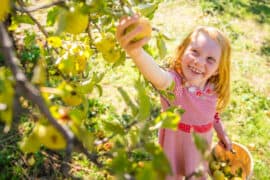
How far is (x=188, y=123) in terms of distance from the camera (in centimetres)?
201

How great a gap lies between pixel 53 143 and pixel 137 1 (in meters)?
0.65

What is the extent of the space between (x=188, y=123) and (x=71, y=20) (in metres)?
1.30

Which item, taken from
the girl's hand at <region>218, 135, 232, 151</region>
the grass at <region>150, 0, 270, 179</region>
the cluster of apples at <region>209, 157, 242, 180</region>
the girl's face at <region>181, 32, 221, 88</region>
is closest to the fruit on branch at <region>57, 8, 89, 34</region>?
the girl's face at <region>181, 32, 221, 88</region>

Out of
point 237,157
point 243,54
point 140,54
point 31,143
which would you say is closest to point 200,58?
point 140,54

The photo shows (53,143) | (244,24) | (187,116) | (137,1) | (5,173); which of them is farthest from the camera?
(244,24)

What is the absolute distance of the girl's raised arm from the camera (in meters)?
1.09

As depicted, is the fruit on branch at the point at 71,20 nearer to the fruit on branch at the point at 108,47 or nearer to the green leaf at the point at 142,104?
the green leaf at the point at 142,104

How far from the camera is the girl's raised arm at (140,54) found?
109 centimetres

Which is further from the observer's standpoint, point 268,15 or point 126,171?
point 268,15

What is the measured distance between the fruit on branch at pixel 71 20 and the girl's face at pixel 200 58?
1095mm

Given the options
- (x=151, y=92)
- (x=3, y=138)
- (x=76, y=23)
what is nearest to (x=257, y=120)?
(x=151, y=92)

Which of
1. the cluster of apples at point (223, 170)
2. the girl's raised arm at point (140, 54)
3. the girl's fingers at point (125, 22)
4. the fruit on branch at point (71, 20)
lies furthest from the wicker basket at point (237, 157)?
the fruit on branch at point (71, 20)

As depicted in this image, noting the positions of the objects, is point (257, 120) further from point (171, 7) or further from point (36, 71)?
point (36, 71)

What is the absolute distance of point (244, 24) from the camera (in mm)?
4969
